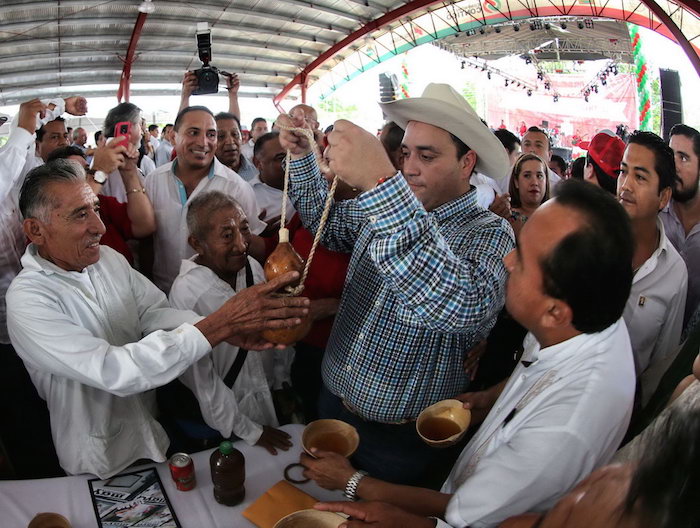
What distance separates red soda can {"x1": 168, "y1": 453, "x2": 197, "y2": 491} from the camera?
1363 mm

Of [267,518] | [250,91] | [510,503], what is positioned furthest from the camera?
[250,91]

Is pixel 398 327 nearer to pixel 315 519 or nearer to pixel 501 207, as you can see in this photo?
pixel 315 519

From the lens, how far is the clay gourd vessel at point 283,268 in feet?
4.45

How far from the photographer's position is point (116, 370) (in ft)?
4.58

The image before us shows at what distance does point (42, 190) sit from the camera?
5.09 ft

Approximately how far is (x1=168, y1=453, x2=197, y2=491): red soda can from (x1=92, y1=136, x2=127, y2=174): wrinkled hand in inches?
61.9

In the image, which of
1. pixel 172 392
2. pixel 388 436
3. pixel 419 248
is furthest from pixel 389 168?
pixel 172 392

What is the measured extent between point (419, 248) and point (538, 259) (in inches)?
10.1

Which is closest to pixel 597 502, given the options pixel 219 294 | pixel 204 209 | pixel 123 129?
pixel 219 294

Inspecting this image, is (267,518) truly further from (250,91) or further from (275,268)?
(250,91)

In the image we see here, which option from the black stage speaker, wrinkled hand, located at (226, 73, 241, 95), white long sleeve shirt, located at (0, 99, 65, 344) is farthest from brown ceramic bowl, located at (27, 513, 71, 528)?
the black stage speaker

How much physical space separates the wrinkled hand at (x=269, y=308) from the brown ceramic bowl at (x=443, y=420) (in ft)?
1.42

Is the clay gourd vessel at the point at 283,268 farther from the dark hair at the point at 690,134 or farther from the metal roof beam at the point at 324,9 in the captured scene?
the metal roof beam at the point at 324,9

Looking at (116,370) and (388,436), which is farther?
(388,436)
